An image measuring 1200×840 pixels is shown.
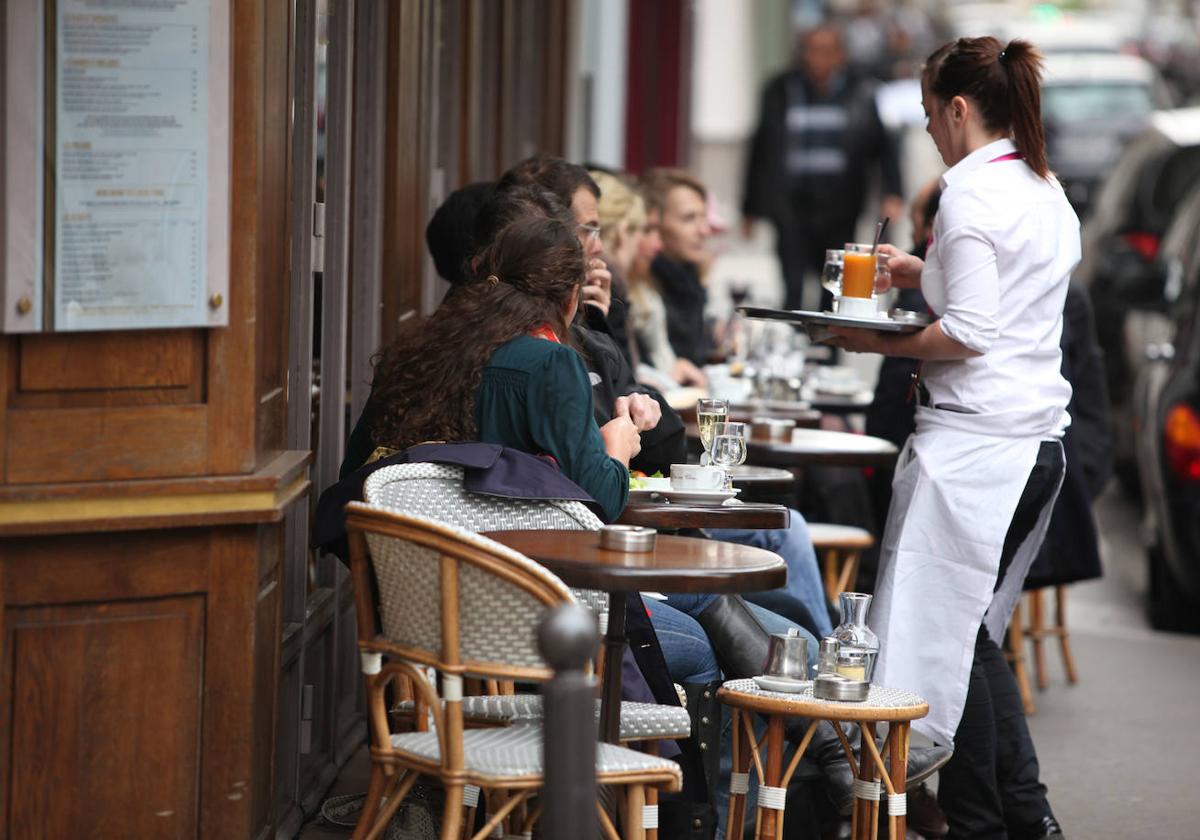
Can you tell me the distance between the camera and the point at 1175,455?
8.26 meters

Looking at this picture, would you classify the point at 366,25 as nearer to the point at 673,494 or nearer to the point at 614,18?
the point at 673,494

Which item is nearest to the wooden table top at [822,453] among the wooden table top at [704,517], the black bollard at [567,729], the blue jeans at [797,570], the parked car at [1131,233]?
the blue jeans at [797,570]

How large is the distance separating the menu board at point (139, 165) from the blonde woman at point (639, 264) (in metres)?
3.36

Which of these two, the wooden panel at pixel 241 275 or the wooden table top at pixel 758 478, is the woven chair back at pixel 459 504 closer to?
the wooden panel at pixel 241 275

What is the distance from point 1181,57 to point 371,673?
29738 millimetres

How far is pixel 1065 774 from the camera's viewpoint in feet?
21.2

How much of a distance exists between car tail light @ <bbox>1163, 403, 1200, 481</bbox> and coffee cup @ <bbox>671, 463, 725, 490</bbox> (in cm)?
374

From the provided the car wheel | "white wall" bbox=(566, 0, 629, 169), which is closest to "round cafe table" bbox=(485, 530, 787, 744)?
the car wheel

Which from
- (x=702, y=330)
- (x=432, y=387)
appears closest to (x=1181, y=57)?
(x=702, y=330)

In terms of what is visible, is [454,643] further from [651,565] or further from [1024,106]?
[1024,106]

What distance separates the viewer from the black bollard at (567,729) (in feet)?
9.61

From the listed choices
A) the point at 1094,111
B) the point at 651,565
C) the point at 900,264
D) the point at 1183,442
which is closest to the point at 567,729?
the point at 651,565

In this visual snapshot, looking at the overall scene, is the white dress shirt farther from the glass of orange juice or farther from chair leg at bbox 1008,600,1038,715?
chair leg at bbox 1008,600,1038,715

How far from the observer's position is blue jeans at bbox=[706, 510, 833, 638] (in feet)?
19.1
